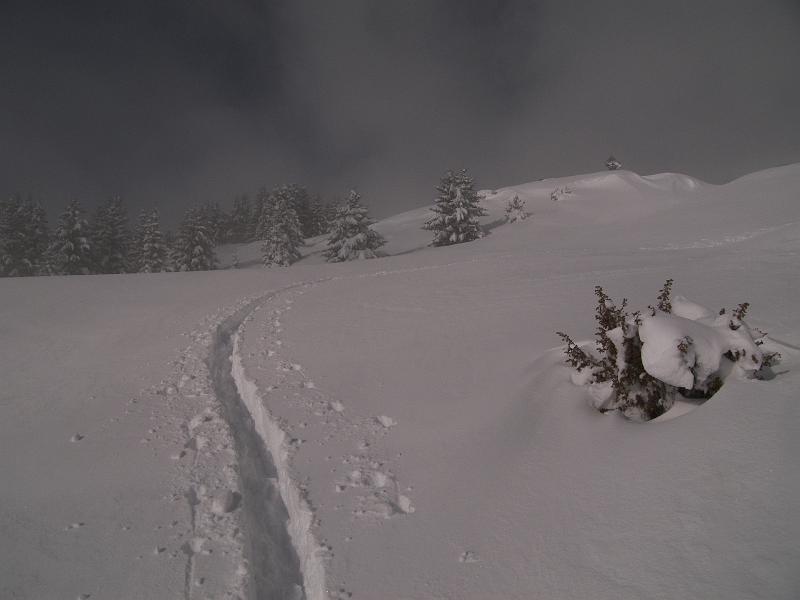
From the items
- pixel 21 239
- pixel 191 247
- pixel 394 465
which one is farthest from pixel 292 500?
pixel 21 239

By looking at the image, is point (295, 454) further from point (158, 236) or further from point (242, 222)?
point (242, 222)

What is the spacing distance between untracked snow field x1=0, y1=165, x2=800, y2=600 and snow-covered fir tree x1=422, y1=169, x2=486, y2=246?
23214mm

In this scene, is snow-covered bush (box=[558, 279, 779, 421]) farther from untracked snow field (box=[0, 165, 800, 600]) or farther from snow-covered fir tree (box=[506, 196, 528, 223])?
snow-covered fir tree (box=[506, 196, 528, 223])

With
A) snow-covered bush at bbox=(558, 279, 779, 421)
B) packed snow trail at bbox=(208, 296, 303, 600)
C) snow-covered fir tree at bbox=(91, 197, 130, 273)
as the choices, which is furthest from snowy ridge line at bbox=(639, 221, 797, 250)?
snow-covered fir tree at bbox=(91, 197, 130, 273)

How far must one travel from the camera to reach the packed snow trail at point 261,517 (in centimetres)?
296

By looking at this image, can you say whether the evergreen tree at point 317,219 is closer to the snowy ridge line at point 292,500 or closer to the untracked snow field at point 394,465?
the untracked snow field at point 394,465

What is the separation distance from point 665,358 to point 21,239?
53.4 meters

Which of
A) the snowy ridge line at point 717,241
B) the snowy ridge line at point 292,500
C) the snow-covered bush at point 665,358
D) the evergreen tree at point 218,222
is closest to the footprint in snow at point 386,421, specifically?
the snowy ridge line at point 292,500

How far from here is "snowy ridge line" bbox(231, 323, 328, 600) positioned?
2.93 m

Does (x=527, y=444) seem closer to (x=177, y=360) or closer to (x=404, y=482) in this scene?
(x=404, y=482)

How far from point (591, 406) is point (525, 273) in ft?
27.9

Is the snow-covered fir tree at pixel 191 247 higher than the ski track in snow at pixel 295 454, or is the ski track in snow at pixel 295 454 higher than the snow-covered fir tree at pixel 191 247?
the snow-covered fir tree at pixel 191 247

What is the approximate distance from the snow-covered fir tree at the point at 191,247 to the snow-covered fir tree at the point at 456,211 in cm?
2277

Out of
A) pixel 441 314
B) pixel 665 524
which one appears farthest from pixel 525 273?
pixel 665 524
